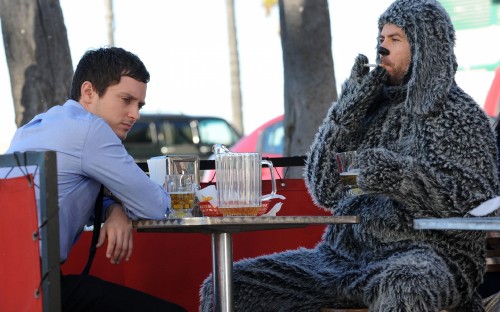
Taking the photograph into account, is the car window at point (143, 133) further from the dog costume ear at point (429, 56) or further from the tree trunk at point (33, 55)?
the dog costume ear at point (429, 56)

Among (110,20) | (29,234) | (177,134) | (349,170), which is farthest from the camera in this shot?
(110,20)

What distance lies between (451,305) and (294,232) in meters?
1.44

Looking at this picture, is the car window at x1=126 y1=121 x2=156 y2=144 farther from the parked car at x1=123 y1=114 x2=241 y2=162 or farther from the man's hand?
the man's hand

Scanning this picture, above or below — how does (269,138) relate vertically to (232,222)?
above

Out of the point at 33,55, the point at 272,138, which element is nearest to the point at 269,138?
the point at 272,138

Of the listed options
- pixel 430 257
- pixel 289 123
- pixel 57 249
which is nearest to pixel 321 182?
pixel 430 257

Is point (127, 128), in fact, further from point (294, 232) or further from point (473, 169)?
point (294, 232)

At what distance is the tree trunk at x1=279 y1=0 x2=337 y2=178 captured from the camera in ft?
27.3

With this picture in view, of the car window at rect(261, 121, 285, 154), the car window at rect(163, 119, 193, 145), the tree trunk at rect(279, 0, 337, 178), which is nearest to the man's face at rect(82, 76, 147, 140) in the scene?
the tree trunk at rect(279, 0, 337, 178)

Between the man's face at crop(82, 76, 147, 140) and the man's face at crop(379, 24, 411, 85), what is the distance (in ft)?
3.74

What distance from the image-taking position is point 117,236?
3523 mm

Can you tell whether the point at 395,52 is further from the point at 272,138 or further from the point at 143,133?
the point at 143,133

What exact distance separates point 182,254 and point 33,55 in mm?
2878

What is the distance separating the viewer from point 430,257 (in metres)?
3.97
